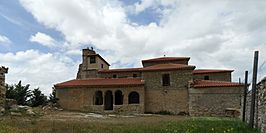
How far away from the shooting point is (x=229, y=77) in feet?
136

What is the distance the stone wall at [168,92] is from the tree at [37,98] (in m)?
13.1

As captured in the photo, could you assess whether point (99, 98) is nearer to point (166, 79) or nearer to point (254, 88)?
point (166, 79)

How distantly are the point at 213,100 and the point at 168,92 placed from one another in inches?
210

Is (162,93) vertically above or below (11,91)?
below

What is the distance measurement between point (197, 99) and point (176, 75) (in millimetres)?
3776

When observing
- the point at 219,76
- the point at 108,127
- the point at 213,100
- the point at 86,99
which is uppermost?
the point at 219,76

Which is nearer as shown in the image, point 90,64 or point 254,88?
point 254,88

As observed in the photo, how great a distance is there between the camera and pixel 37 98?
37.0 m

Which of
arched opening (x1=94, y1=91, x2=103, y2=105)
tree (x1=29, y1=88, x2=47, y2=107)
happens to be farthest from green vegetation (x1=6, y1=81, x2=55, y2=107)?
arched opening (x1=94, y1=91, x2=103, y2=105)

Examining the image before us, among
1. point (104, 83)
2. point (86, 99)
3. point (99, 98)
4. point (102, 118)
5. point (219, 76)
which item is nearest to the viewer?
point (102, 118)

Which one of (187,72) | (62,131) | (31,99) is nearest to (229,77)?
(187,72)

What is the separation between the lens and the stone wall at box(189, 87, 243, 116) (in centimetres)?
3297

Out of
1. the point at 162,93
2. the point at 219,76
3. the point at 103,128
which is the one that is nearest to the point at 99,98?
the point at 162,93

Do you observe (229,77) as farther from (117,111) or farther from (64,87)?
(64,87)
